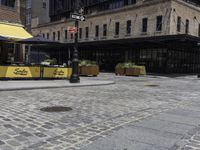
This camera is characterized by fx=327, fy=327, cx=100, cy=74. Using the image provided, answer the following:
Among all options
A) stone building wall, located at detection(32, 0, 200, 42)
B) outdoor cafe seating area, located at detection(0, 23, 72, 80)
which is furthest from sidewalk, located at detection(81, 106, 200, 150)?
stone building wall, located at detection(32, 0, 200, 42)

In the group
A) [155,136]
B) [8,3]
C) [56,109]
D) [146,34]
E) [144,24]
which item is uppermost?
[144,24]

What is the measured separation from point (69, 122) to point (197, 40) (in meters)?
30.2

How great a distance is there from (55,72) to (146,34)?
24.3 meters

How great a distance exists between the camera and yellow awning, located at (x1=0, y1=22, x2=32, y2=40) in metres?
23.1

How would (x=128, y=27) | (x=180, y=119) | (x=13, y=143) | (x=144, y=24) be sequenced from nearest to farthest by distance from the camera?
(x=13, y=143) → (x=180, y=119) → (x=144, y=24) → (x=128, y=27)

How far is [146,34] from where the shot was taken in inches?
1751

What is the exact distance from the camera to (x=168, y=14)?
1644 inches

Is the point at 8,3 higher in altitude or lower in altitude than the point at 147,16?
lower

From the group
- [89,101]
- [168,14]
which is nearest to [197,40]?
[168,14]

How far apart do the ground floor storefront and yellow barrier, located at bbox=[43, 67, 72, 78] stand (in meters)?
14.4

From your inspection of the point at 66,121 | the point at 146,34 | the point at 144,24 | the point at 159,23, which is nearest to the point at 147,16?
the point at 144,24

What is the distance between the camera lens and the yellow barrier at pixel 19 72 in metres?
20.0

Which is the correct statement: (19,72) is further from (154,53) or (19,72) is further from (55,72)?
(154,53)

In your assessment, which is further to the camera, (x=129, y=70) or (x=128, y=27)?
(x=128, y=27)
